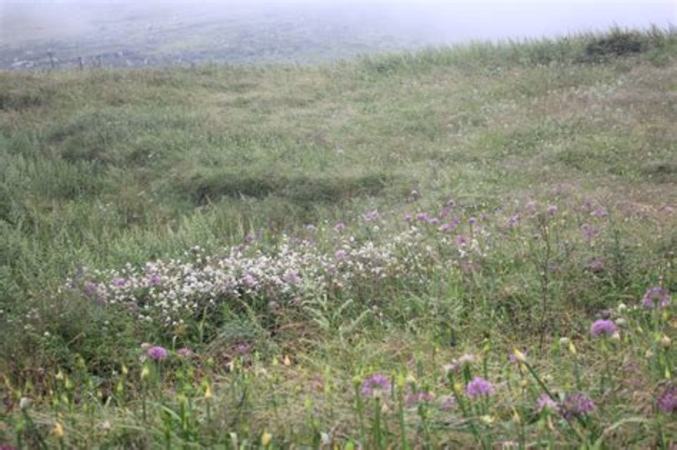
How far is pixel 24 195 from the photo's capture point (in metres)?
9.22

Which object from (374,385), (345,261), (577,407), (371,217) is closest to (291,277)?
(345,261)

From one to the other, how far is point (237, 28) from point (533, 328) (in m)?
44.4

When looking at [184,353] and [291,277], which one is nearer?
[184,353]

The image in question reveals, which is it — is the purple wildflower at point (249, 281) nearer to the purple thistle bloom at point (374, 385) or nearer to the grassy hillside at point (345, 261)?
the grassy hillside at point (345, 261)

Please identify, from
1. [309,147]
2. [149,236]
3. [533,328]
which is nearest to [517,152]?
[309,147]

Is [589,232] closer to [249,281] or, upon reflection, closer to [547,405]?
[249,281]

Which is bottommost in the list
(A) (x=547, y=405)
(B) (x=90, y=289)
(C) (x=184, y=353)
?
(B) (x=90, y=289)

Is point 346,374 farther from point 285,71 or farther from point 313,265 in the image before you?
point 285,71

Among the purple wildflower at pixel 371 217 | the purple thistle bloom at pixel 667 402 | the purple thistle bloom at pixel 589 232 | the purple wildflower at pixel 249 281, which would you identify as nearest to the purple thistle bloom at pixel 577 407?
the purple thistle bloom at pixel 667 402

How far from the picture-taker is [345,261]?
525 centimetres

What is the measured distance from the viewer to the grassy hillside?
2.56m

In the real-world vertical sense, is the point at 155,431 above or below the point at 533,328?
above

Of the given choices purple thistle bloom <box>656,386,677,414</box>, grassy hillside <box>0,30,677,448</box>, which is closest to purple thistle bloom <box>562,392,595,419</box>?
grassy hillside <box>0,30,677,448</box>

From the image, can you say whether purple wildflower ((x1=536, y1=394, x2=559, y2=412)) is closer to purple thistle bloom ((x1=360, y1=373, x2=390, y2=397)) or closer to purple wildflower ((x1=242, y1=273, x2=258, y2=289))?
purple thistle bloom ((x1=360, y1=373, x2=390, y2=397))
